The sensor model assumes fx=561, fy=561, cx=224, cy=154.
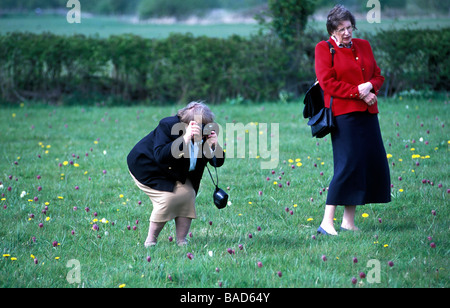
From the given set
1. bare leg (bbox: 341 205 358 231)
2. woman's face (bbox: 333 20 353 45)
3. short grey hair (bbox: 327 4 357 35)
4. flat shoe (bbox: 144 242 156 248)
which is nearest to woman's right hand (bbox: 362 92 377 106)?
woman's face (bbox: 333 20 353 45)

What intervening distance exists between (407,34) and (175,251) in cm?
954

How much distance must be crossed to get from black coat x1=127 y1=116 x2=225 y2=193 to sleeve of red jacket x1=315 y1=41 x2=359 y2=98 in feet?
3.58

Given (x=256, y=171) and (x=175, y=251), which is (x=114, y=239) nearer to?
(x=175, y=251)

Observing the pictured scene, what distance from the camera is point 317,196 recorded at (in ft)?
20.1

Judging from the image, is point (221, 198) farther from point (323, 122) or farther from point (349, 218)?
point (349, 218)

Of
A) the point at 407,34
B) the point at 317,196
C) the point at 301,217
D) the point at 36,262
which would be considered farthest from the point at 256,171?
the point at 407,34

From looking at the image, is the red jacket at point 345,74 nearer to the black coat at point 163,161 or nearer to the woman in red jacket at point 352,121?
the woman in red jacket at point 352,121

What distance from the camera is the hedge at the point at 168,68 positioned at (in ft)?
41.6

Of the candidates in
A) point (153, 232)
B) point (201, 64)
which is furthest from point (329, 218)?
point (201, 64)

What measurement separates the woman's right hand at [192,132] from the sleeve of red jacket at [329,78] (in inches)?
49.5

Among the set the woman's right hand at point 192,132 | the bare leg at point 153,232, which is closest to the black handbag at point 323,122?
the woman's right hand at point 192,132

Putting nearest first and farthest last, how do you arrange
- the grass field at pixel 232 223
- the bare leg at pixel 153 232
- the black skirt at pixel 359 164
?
the grass field at pixel 232 223
the bare leg at pixel 153 232
the black skirt at pixel 359 164

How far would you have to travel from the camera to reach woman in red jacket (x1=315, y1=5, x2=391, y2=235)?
189 inches
